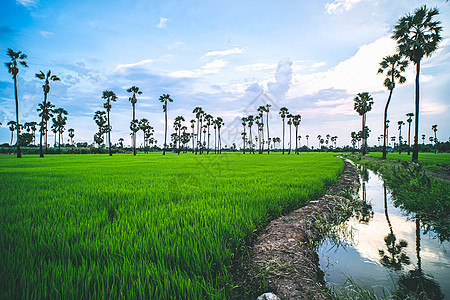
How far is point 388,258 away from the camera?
2988mm

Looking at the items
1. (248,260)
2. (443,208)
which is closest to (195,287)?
(248,260)

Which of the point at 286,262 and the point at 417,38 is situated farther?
the point at 417,38

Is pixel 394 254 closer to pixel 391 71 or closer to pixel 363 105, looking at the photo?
pixel 391 71

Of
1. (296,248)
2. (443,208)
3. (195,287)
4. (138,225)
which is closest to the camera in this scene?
(195,287)

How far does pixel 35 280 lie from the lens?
1.72m

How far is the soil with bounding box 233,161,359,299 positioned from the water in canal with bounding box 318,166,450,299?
0.31 m

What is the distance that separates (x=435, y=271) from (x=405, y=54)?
27810 millimetres

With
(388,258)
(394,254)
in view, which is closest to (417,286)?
(388,258)

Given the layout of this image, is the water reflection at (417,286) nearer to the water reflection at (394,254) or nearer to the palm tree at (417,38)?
the water reflection at (394,254)

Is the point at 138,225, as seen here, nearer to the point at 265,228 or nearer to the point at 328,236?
the point at 265,228

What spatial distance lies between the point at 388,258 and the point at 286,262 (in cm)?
192

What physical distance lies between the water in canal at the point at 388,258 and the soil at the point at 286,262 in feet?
1.01

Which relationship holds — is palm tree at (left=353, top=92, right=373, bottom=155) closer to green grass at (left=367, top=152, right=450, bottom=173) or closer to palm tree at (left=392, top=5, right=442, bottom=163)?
green grass at (left=367, top=152, right=450, bottom=173)

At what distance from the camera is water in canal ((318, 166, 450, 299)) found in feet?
7.85
